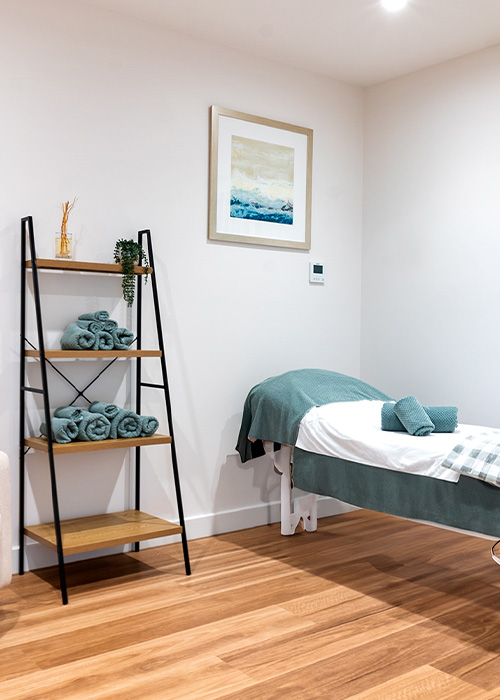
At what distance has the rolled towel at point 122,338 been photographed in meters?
3.03

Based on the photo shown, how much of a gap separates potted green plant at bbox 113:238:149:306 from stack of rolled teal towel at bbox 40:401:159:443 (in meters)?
0.49

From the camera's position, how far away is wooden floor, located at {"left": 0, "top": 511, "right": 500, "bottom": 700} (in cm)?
205

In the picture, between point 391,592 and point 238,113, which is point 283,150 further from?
point 391,592

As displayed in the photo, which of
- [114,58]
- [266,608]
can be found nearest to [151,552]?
[266,608]

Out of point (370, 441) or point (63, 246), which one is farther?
point (63, 246)

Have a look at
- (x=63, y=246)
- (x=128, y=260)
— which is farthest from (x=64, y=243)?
(x=128, y=260)

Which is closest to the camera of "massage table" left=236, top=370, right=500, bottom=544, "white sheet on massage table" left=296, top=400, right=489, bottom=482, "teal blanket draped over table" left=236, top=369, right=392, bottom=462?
"massage table" left=236, top=370, right=500, bottom=544

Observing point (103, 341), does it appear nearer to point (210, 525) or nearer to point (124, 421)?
point (124, 421)

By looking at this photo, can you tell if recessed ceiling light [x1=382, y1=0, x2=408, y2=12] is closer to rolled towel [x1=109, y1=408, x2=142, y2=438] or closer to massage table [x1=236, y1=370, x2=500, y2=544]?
massage table [x1=236, y1=370, x2=500, y2=544]

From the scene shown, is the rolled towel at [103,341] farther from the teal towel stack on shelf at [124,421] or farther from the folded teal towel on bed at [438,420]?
the folded teal towel on bed at [438,420]

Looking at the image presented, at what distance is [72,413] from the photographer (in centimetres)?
292

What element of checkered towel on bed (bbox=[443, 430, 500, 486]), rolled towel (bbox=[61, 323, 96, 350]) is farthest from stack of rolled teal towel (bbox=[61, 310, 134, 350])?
checkered towel on bed (bbox=[443, 430, 500, 486])

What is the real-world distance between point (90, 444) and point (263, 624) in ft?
3.23

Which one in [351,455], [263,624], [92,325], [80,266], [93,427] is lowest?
[263,624]
